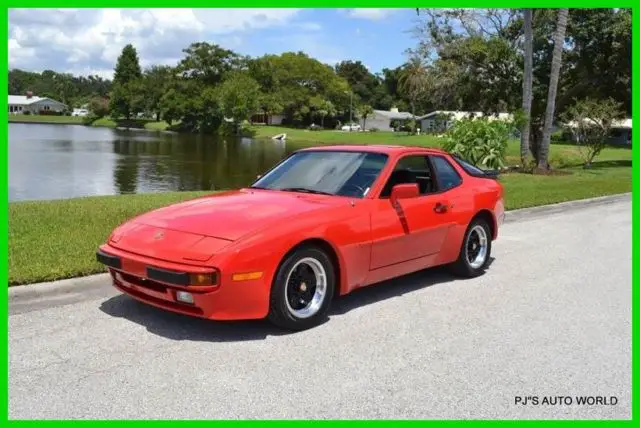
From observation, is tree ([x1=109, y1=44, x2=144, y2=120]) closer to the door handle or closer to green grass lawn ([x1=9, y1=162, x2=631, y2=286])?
green grass lawn ([x1=9, y1=162, x2=631, y2=286])

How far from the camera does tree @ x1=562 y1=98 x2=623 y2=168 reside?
27.3 metres

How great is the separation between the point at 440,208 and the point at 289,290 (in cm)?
215

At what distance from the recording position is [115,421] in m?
3.41

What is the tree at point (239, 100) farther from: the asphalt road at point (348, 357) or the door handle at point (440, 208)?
the asphalt road at point (348, 357)

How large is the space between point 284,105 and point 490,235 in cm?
9745

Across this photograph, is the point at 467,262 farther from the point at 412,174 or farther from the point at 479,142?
the point at 479,142

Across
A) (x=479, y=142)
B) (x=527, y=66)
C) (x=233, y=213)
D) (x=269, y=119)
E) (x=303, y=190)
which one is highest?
(x=527, y=66)

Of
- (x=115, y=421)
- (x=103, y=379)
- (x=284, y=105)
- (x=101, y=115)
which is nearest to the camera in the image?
(x=115, y=421)

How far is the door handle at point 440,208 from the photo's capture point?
20.7 feet

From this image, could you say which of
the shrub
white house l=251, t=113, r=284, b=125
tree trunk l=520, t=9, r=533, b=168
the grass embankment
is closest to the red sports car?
the shrub

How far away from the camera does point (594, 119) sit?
2762cm

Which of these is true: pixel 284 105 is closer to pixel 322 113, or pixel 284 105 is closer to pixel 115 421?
pixel 322 113

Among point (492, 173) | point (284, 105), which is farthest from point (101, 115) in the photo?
point (492, 173)

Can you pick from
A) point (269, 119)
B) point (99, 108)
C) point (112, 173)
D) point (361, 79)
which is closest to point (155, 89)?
point (99, 108)
